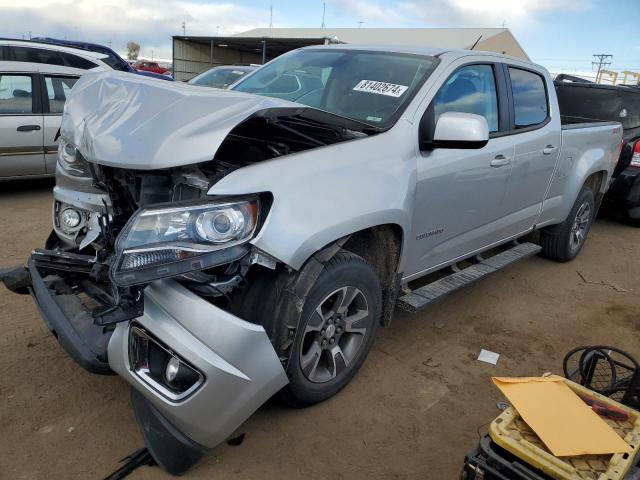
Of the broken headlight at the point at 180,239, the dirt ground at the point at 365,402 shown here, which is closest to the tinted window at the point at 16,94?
the dirt ground at the point at 365,402

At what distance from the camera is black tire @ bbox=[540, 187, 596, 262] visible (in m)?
5.04

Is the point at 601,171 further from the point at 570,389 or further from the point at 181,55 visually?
the point at 181,55

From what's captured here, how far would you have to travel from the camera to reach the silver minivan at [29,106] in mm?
5789

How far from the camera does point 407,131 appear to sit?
2789 millimetres

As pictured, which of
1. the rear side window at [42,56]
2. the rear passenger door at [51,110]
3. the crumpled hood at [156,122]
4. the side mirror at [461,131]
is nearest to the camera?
the crumpled hood at [156,122]

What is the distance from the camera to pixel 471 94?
340cm

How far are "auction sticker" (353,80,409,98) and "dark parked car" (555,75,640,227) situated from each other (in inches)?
175

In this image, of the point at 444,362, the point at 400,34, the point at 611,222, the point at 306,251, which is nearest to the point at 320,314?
the point at 306,251

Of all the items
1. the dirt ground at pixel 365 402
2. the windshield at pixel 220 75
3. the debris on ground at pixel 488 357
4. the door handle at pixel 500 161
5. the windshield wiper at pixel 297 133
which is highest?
the windshield at pixel 220 75

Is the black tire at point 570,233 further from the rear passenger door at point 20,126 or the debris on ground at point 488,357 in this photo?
the rear passenger door at point 20,126

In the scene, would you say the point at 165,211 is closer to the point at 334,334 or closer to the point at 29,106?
the point at 334,334

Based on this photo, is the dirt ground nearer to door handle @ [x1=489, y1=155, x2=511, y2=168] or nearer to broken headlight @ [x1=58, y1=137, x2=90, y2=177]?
broken headlight @ [x1=58, y1=137, x2=90, y2=177]

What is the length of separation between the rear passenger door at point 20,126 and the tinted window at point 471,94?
Result: 487 centimetres

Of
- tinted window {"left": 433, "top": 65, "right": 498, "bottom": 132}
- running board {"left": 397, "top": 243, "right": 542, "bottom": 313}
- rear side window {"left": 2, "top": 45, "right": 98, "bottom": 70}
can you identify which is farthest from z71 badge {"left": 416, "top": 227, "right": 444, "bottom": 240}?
rear side window {"left": 2, "top": 45, "right": 98, "bottom": 70}
